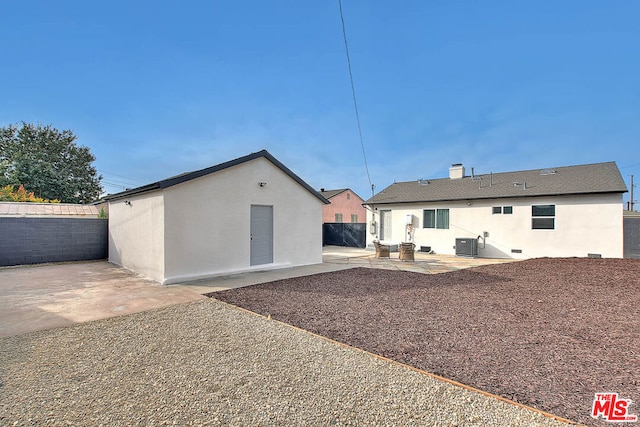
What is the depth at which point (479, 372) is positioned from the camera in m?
2.81

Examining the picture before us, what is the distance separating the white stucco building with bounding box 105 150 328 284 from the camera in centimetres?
730

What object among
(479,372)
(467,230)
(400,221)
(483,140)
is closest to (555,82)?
(483,140)

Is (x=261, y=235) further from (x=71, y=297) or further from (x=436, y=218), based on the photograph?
(x=436, y=218)

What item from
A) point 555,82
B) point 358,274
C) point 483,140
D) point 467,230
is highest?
point 555,82

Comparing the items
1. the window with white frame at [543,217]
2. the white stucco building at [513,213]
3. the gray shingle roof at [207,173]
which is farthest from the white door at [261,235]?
the window with white frame at [543,217]

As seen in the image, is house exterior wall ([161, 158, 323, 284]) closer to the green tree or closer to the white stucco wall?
the white stucco wall

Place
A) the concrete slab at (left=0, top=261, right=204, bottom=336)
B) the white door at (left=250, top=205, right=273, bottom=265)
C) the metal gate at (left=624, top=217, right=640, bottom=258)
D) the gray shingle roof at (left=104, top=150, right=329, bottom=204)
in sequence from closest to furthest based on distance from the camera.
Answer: the concrete slab at (left=0, top=261, right=204, bottom=336), the gray shingle roof at (left=104, top=150, right=329, bottom=204), the white door at (left=250, top=205, right=273, bottom=265), the metal gate at (left=624, top=217, right=640, bottom=258)

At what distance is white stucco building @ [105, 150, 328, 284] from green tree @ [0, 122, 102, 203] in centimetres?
2278

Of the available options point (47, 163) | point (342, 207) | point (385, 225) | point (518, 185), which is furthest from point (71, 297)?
point (47, 163)

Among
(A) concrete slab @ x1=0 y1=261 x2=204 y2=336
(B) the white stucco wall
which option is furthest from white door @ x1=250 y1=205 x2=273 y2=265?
(A) concrete slab @ x1=0 y1=261 x2=204 y2=336

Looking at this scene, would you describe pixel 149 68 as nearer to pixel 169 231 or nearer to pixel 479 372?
pixel 169 231

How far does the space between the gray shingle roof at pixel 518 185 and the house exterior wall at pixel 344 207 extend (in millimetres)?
10069

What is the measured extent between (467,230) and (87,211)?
62.9 feet

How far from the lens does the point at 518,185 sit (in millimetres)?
12977
